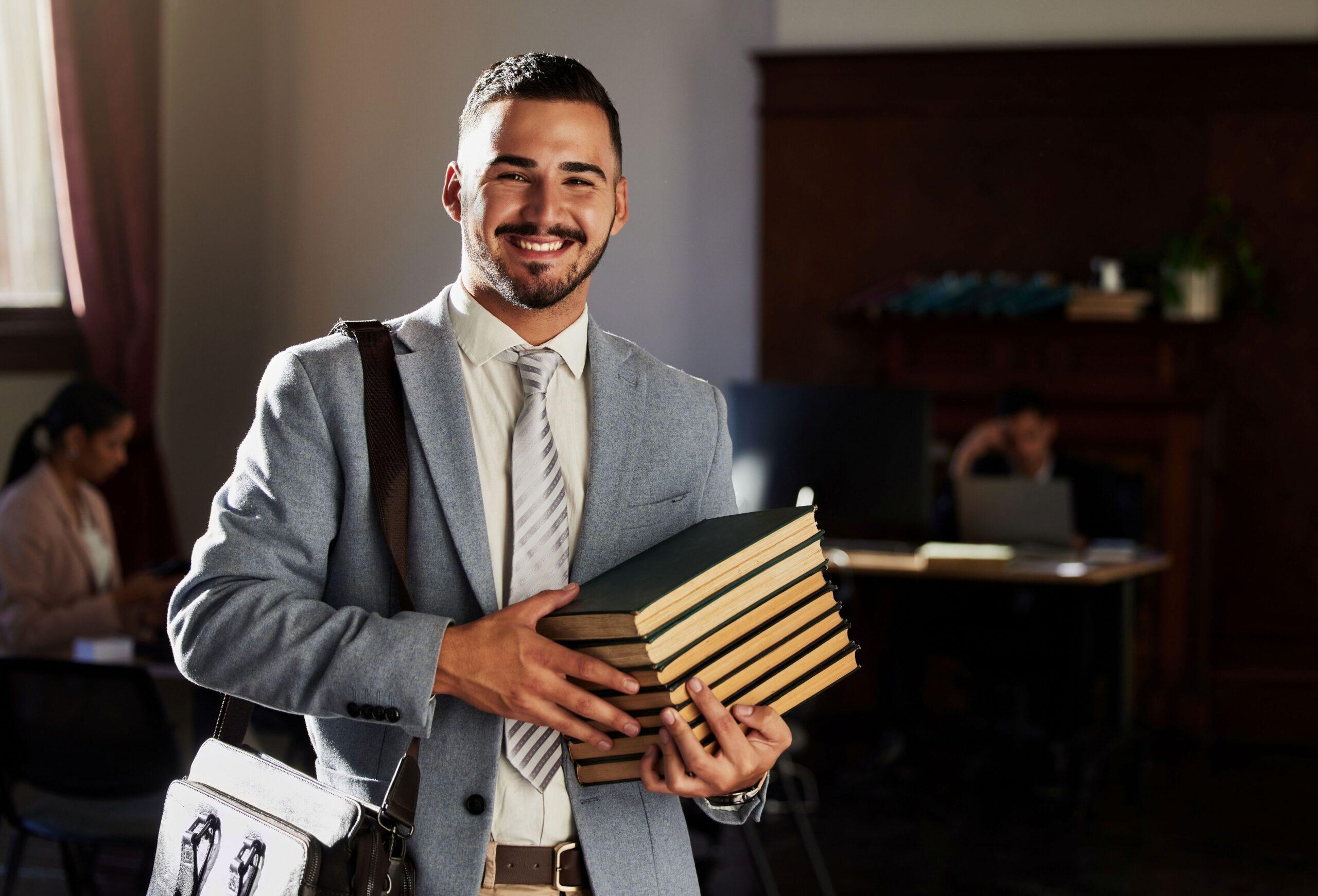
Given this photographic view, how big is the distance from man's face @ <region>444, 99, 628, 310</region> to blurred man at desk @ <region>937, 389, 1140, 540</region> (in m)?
4.80

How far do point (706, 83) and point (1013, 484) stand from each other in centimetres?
238

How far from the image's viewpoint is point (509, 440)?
137 centimetres

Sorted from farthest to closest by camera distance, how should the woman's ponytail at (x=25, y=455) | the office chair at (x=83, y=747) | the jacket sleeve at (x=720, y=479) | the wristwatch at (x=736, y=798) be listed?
1. the woman's ponytail at (x=25, y=455)
2. the office chair at (x=83, y=747)
3. the jacket sleeve at (x=720, y=479)
4. the wristwatch at (x=736, y=798)

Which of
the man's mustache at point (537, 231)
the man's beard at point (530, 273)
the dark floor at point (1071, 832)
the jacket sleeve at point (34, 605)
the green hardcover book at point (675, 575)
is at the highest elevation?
the man's mustache at point (537, 231)

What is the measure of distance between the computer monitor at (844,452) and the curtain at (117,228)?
2265mm

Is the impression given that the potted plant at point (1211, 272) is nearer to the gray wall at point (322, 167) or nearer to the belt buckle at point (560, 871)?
the gray wall at point (322, 167)

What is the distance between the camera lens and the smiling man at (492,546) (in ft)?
3.93

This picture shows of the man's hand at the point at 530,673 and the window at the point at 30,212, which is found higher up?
the window at the point at 30,212

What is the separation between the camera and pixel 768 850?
4.82 metres

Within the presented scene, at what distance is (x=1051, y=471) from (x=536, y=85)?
A: 5.09 metres

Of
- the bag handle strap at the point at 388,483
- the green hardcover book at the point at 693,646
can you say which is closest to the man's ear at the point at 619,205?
the bag handle strap at the point at 388,483

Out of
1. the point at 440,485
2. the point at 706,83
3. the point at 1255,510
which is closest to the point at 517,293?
the point at 440,485

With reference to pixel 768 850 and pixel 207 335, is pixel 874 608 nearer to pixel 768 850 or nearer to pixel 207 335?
pixel 768 850

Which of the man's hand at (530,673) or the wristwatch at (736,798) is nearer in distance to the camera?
the man's hand at (530,673)
